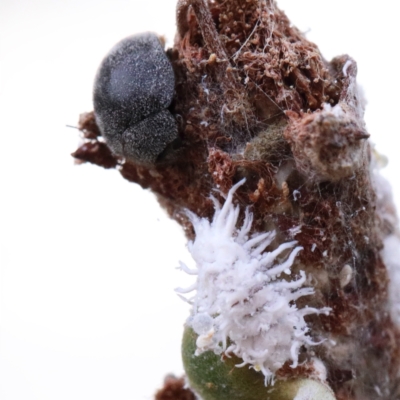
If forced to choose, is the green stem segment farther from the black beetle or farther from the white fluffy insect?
the black beetle

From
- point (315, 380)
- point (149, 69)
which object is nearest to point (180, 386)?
point (315, 380)

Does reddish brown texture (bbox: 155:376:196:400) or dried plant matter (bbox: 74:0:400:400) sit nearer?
dried plant matter (bbox: 74:0:400:400)

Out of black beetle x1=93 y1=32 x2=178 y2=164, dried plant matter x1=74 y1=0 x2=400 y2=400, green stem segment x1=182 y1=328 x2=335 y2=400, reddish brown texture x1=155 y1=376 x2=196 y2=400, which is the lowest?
green stem segment x1=182 y1=328 x2=335 y2=400

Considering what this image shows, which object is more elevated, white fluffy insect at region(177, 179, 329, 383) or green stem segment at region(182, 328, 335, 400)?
white fluffy insect at region(177, 179, 329, 383)

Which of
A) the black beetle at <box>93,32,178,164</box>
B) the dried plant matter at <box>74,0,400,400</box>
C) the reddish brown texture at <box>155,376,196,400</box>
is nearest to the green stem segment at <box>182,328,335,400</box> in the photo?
the dried plant matter at <box>74,0,400,400</box>

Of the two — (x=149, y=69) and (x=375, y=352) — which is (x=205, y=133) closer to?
(x=149, y=69)

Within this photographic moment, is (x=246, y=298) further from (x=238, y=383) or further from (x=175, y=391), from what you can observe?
(x=175, y=391)
